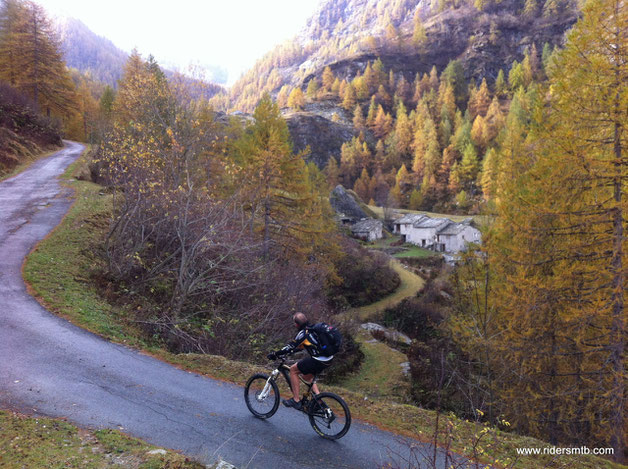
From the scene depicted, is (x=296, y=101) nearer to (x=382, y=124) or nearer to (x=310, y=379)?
(x=382, y=124)

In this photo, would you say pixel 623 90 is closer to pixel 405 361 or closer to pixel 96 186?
pixel 405 361

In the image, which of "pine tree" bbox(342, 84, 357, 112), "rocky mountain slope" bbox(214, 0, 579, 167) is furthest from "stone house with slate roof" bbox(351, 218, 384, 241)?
"pine tree" bbox(342, 84, 357, 112)

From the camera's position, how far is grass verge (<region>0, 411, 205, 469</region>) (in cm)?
402

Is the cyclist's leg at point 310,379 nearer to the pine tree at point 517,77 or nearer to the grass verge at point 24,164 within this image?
the grass verge at point 24,164

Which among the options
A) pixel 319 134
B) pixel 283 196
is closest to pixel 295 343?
pixel 283 196

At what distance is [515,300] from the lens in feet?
31.1

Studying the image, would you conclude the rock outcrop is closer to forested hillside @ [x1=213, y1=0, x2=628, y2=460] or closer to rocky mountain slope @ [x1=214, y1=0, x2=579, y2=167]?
rocky mountain slope @ [x1=214, y1=0, x2=579, y2=167]

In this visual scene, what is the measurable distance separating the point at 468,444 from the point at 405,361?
12.8 m

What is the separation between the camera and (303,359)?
5.45 m

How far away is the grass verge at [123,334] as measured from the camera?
5438mm

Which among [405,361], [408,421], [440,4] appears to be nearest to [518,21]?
[440,4]

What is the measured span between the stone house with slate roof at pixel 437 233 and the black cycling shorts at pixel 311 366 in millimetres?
46241

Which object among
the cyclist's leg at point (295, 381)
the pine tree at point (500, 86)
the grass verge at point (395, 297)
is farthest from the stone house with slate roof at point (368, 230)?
the pine tree at point (500, 86)

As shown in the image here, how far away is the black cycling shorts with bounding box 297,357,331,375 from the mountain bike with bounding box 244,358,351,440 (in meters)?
0.11
